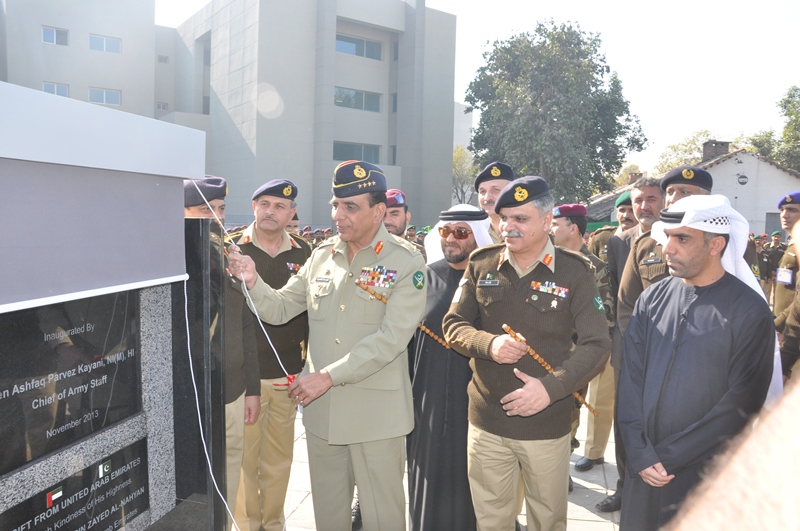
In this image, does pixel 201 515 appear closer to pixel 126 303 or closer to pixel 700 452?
pixel 126 303

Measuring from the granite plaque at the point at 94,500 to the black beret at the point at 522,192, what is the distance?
1.98m

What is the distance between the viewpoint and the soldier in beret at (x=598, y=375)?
4.70 meters

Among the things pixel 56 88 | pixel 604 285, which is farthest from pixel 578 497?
pixel 56 88

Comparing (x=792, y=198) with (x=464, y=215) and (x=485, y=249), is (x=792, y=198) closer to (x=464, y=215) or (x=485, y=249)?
(x=464, y=215)

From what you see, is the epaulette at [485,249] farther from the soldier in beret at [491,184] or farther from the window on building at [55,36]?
the window on building at [55,36]

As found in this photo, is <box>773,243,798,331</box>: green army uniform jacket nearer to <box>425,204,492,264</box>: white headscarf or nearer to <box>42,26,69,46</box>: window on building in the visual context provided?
<box>425,204,492,264</box>: white headscarf

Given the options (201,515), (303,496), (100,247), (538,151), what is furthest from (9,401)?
(538,151)

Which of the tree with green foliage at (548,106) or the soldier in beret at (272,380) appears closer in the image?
the soldier in beret at (272,380)

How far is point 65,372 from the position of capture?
1432 millimetres

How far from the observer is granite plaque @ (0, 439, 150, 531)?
4.44ft

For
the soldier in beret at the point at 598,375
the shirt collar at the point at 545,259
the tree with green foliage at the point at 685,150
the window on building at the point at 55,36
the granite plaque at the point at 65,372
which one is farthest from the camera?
the tree with green foliage at the point at 685,150

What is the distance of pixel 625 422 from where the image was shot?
2703 mm

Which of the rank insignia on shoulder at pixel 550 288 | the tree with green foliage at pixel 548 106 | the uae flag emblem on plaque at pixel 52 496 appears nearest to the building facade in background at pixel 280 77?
the tree with green foliage at pixel 548 106

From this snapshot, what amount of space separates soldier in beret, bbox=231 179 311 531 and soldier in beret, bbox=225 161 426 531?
1.64ft
